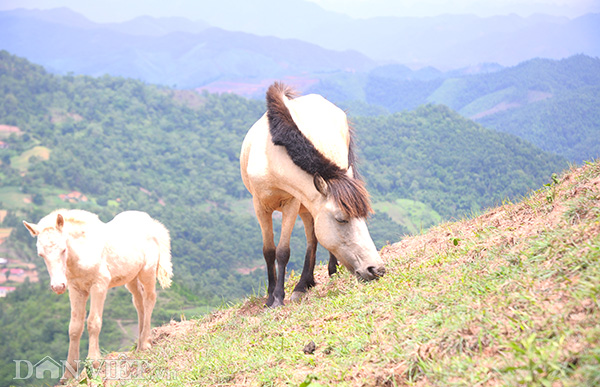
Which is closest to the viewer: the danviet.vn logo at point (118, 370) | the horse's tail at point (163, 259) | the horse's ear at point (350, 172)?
the danviet.vn logo at point (118, 370)

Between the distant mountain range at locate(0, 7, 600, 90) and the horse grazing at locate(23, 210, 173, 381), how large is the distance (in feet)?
159

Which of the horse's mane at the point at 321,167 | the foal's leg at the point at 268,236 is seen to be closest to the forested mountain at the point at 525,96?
the horse's mane at the point at 321,167

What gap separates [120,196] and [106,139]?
8162 millimetres

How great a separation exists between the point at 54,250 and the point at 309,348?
9.97 feet

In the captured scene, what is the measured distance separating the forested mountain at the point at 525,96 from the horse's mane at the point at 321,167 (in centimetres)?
250

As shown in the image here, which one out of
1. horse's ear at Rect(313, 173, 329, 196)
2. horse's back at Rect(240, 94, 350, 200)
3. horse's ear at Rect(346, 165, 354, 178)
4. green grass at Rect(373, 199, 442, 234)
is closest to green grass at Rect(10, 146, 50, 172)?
green grass at Rect(373, 199, 442, 234)

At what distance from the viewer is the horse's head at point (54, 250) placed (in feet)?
17.4

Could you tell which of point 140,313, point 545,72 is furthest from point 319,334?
point 545,72

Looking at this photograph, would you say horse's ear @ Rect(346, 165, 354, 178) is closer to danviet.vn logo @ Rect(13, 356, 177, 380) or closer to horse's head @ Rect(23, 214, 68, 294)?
danviet.vn logo @ Rect(13, 356, 177, 380)

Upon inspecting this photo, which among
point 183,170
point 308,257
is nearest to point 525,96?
point 183,170

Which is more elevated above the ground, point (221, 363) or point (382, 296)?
point (382, 296)

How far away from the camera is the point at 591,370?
7.42ft

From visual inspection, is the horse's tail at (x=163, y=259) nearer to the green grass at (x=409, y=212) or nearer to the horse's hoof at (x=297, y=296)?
the horse's hoof at (x=297, y=296)

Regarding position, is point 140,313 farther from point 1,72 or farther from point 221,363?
point 1,72
